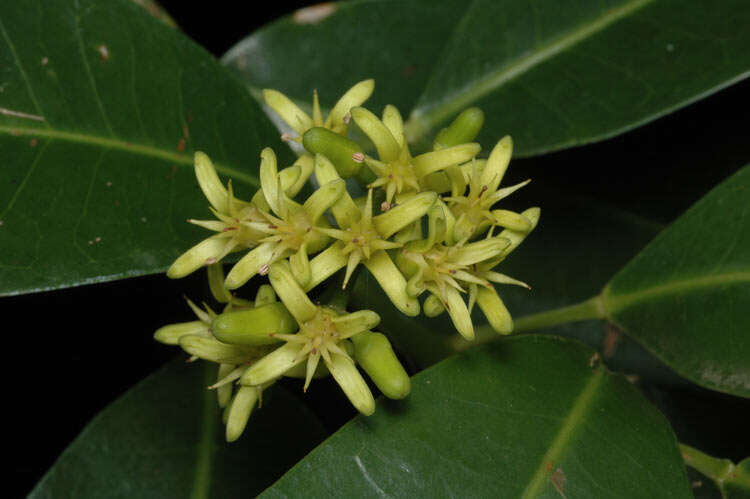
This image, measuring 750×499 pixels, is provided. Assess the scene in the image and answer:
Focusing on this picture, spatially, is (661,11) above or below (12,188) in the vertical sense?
below

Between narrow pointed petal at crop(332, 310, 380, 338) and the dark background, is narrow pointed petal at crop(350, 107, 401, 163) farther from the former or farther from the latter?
the dark background

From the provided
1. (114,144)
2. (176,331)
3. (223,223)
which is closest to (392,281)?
(223,223)

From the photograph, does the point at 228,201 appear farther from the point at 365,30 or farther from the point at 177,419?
the point at 365,30

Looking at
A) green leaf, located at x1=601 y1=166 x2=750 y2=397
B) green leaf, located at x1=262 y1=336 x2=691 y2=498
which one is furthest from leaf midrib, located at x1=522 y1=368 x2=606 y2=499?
green leaf, located at x1=601 y1=166 x2=750 y2=397

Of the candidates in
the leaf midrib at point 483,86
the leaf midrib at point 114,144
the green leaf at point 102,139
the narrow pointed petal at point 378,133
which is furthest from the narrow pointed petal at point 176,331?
the leaf midrib at point 483,86

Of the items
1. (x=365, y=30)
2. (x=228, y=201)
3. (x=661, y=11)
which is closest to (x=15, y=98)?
(x=228, y=201)

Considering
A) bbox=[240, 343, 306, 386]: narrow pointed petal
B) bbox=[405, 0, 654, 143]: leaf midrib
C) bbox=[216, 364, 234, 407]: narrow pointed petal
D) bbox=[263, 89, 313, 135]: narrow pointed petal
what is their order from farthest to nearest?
bbox=[405, 0, 654, 143]: leaf midrib < bbox=[263, 89, 313, 135]: narrow pointed petal < bbox=[216, 364, 234, 407]: narrow pointed petal < bbox=[240, 343, 306, 386]: narrow pointed petal
